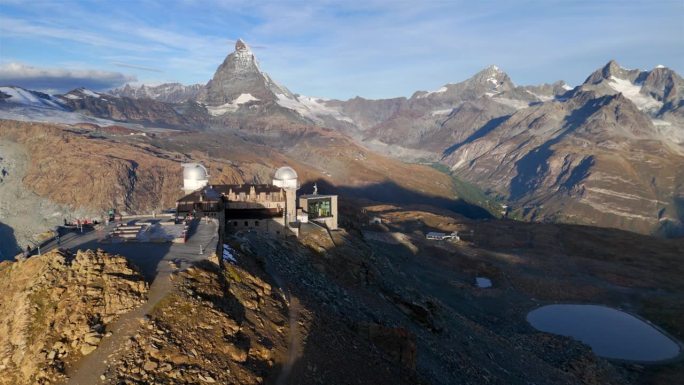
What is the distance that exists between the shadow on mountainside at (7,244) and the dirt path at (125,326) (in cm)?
8851

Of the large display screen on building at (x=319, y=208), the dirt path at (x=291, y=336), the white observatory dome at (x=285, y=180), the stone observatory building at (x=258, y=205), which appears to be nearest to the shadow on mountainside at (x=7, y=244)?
the stone observatory building at (x=258, y=205)

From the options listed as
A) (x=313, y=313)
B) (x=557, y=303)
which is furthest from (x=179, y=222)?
(x=557, y=303)

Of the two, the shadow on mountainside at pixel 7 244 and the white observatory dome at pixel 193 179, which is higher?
the white observatory dome at pixel 193 179

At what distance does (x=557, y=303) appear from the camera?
87.2 m

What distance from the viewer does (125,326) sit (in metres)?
21.5

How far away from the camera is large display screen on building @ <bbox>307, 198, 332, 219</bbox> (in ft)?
218

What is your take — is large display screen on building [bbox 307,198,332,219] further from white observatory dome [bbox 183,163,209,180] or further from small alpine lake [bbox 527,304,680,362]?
small alpine lake [bbox 527,304,680,362]

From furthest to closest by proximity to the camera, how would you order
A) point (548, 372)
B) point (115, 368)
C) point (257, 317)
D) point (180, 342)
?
point (548, 372) < point (257, 317) < point (180, 342) < point (115, 368)

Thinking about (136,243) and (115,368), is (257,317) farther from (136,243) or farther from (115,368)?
(136,243)

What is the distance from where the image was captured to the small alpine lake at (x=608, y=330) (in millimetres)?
67750

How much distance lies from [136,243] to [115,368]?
14.5 meters

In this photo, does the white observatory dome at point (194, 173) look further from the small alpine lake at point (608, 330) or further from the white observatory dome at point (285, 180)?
the small alpine lake at point (608, 330)

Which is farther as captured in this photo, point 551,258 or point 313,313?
point 551,258

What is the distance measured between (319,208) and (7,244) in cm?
7921
